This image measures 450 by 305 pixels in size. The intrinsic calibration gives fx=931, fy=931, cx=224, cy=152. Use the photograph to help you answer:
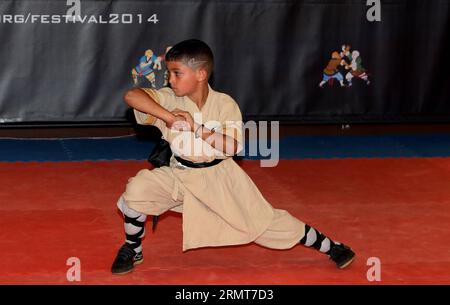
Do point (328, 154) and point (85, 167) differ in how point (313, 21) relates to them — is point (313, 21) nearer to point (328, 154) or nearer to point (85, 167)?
point (328, 154)

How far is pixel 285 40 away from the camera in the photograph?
987 centimetres

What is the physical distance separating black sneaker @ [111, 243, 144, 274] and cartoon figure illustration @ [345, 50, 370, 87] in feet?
15.4

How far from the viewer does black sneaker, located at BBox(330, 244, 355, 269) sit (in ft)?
19.9

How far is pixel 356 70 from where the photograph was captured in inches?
396

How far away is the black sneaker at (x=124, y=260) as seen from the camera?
5.89 metres

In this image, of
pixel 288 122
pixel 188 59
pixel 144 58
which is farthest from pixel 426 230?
pixel 144 58

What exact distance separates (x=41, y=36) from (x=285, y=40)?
2539 millimetres

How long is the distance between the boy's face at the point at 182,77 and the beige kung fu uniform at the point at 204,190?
0.47 ft

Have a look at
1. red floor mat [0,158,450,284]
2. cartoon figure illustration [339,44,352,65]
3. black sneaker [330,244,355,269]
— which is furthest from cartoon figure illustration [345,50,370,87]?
black sneaker [330,244,355,269]

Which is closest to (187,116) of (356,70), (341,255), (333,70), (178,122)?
(178,122)

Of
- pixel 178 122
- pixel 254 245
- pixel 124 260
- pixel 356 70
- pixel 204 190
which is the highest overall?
pixel 178 122

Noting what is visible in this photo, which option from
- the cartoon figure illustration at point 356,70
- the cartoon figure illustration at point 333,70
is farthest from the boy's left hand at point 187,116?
the cartoon figure illustration at point 356,70

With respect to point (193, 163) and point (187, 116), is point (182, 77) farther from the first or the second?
point (193, 163)

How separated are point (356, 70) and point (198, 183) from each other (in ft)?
15.2
